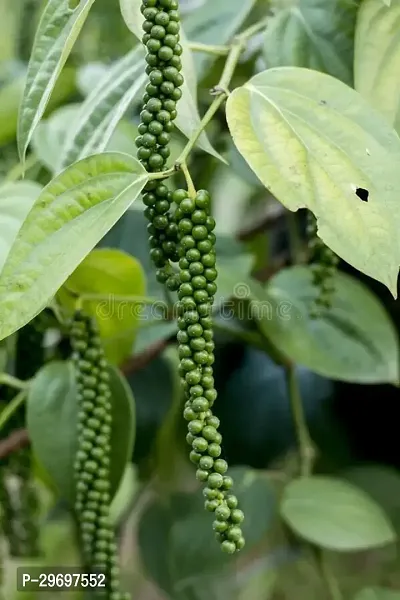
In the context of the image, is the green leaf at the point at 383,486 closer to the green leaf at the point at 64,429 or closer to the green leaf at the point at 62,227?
the green leaf at the point at 64,429

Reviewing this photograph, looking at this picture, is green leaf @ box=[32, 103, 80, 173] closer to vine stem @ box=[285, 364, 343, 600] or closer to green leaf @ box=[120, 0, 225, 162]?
green leaf @ box=[120, 0, 225, 162]

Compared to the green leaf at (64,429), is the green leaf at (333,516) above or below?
below

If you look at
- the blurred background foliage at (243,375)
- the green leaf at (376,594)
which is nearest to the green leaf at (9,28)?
the blurred background foliage at (243,375)

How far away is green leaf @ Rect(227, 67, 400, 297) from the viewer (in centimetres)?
32

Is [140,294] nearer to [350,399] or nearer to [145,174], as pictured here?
[145,174]

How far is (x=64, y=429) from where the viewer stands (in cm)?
48

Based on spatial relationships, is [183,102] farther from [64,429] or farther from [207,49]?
[64,429]

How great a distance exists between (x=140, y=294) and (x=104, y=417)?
4.3 inches

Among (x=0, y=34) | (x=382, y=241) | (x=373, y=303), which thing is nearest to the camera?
(x=382, y=241)

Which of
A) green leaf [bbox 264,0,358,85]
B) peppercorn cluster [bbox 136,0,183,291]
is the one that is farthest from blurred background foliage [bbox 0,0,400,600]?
peppercorn cluster [bbox 136,0,183,291]

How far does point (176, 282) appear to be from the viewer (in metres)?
0.35

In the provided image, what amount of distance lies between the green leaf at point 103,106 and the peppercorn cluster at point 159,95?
70mm

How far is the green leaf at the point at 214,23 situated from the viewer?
53cm

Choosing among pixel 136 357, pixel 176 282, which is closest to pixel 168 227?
pixel 176 282
